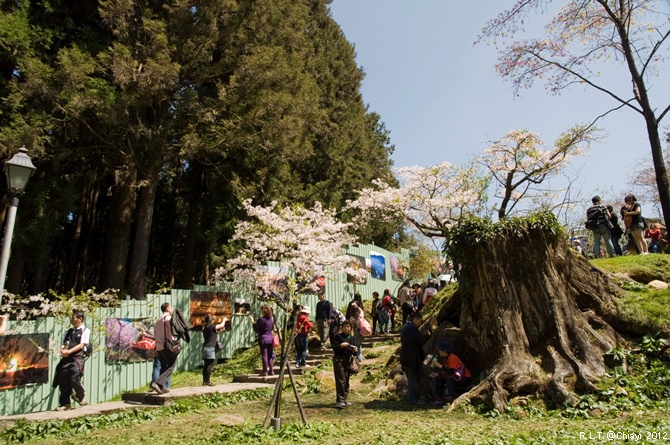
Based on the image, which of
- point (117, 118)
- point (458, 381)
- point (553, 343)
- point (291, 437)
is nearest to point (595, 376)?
point (553, 343)

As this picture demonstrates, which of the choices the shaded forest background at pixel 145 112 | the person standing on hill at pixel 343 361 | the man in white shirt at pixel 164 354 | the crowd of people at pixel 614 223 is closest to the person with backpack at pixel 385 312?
the shaded forest background at pixel 145 112

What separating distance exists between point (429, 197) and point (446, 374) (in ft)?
53.2

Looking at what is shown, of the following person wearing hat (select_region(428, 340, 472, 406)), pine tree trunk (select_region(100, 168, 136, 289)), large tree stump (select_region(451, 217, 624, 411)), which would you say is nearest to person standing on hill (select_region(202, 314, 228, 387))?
person wearing hat (select_region(428, 340, 472, 406))

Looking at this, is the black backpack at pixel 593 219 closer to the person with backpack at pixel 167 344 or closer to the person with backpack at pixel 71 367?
the person with backpack at pixel 167 344

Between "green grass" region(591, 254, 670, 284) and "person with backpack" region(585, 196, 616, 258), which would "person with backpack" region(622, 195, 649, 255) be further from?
"green grass" region(591, 254, 670, 284)

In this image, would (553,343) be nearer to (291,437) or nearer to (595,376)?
(595,376)

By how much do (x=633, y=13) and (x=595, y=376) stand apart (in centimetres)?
787

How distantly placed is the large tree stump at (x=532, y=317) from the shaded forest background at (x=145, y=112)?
935 cm

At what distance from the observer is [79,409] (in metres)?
8.63

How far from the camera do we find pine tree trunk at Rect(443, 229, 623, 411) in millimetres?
8172

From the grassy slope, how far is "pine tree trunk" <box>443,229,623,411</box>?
0.38 m

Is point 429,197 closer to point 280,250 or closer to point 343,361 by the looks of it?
point 280,250

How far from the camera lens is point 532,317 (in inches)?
358

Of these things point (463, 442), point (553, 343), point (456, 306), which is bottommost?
point (463, 442)
